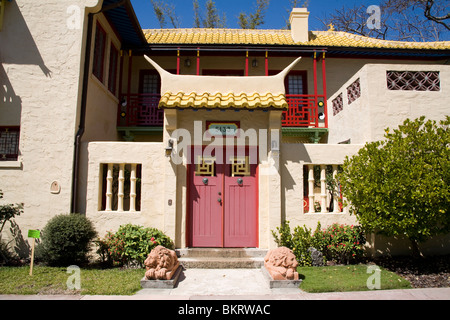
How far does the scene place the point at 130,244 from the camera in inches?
268

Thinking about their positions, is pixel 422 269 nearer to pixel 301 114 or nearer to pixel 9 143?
pixel 301 114

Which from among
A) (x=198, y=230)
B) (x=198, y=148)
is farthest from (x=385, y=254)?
(x=198, y=148)

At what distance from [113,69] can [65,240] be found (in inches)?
255

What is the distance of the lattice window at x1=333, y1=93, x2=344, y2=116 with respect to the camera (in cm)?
965

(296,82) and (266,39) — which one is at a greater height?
(266,39)

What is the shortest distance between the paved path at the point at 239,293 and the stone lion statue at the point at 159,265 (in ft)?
0.81

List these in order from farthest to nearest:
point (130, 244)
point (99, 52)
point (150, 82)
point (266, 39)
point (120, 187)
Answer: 1. point (266, 39)
2. point (150, 82)
3. point (99, 52)
4. point (120, 187)
5. point (130, 244)

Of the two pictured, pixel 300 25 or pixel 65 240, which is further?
pixel 300 25

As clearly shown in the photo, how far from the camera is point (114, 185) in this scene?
805cm

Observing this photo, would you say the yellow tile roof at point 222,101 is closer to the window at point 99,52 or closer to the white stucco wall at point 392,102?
the white stucco wall at point 392,102

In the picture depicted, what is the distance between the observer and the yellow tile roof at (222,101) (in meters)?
6.96

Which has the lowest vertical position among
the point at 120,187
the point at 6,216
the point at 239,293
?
the point at 239,293

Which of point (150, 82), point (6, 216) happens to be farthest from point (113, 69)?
point (6, 216)
